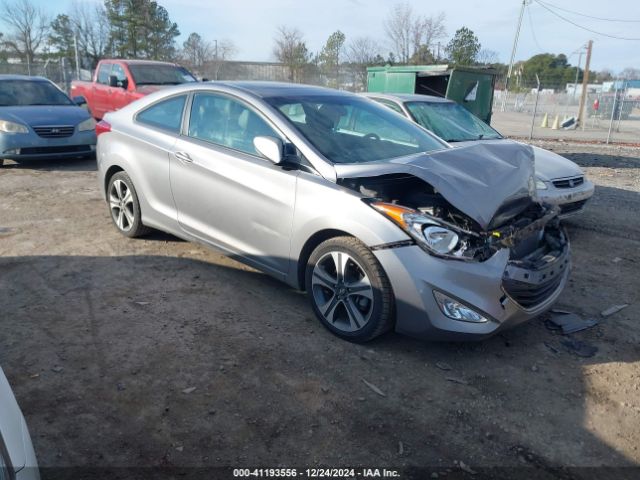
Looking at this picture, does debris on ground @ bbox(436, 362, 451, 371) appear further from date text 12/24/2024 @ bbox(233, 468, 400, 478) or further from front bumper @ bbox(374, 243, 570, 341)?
date text 12/24/2024 @ bbox(233, 468, 400, 478)

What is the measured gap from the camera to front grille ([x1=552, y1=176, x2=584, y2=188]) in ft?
20.5

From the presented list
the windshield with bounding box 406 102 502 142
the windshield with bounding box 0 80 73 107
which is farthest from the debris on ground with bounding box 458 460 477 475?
the windshield with bounding box 0 80 73 107

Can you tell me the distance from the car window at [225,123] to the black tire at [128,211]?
1.07 meters

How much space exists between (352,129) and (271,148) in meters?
0.95

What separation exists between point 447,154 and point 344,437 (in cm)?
227

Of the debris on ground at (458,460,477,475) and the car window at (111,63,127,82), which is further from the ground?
the car window at (111,63,127,82)

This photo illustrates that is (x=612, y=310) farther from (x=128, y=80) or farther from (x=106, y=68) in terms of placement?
(x=106, y=68)

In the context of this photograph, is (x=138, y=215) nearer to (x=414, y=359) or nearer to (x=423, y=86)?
(x=414, y=359)

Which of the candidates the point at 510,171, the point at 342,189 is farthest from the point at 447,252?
the point at 510,171

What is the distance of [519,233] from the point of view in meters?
3.58

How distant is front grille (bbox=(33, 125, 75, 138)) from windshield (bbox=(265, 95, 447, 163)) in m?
6.53

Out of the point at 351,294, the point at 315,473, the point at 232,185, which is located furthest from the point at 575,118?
the point at 315,473

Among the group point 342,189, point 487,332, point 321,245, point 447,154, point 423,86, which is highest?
point 423,86

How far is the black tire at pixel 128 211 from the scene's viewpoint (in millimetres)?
5258
